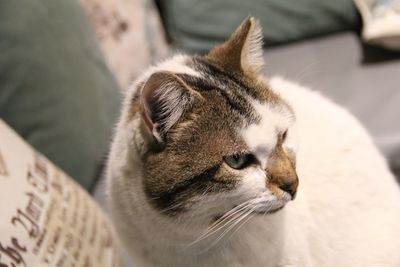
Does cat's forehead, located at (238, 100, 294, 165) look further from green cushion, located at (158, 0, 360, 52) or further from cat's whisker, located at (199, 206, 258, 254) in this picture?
green cushion, located at (158, 0, 360, 52)

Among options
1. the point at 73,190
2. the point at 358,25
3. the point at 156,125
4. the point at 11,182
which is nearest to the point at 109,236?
the point at 73,190

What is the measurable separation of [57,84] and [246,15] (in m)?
0.73

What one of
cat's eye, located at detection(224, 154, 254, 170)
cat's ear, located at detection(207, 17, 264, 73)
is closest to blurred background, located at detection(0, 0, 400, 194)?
cat's ear, located at detection(207, 17, 264, 73)

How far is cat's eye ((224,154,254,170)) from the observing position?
2.26ft

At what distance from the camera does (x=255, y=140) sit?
690mm

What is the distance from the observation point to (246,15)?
1633 millimetres

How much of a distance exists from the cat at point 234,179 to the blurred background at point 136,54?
0.33m

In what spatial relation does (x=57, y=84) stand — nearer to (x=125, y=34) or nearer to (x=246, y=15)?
(x=125, y=34)

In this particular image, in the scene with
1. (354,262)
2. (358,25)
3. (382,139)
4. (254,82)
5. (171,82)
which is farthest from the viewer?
(358,25)

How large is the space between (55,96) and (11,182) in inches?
14.6

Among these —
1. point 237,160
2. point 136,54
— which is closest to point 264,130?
point 237,160

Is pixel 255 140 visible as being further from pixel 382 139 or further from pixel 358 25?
pixel 358 25

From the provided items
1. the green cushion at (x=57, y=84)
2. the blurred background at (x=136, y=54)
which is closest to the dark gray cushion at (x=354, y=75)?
Result: the blurred background at (x=136, y=54)

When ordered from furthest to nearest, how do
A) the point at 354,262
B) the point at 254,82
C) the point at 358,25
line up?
the point at 358,25 → the point at 354,262 → the point at 254,82
